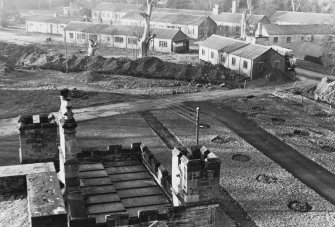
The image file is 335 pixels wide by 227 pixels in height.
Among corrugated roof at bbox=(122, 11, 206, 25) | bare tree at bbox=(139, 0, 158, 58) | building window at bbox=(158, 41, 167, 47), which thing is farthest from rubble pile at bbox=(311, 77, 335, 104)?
corrugated roof at bbox=(122, 11, 206, 25)

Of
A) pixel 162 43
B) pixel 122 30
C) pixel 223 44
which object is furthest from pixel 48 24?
pixel 223 44

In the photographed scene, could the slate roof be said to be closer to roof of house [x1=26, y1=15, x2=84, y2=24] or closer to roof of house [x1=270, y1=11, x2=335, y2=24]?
roof of house [x1=26, y1=15, x2=84, y2=24]

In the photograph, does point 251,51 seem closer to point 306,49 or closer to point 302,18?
point 306,49

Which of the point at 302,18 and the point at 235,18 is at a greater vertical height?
the point at 302,18

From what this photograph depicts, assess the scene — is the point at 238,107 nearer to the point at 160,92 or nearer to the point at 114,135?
the point at 160,92

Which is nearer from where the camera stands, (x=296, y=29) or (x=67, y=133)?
(x=67, y=133)
